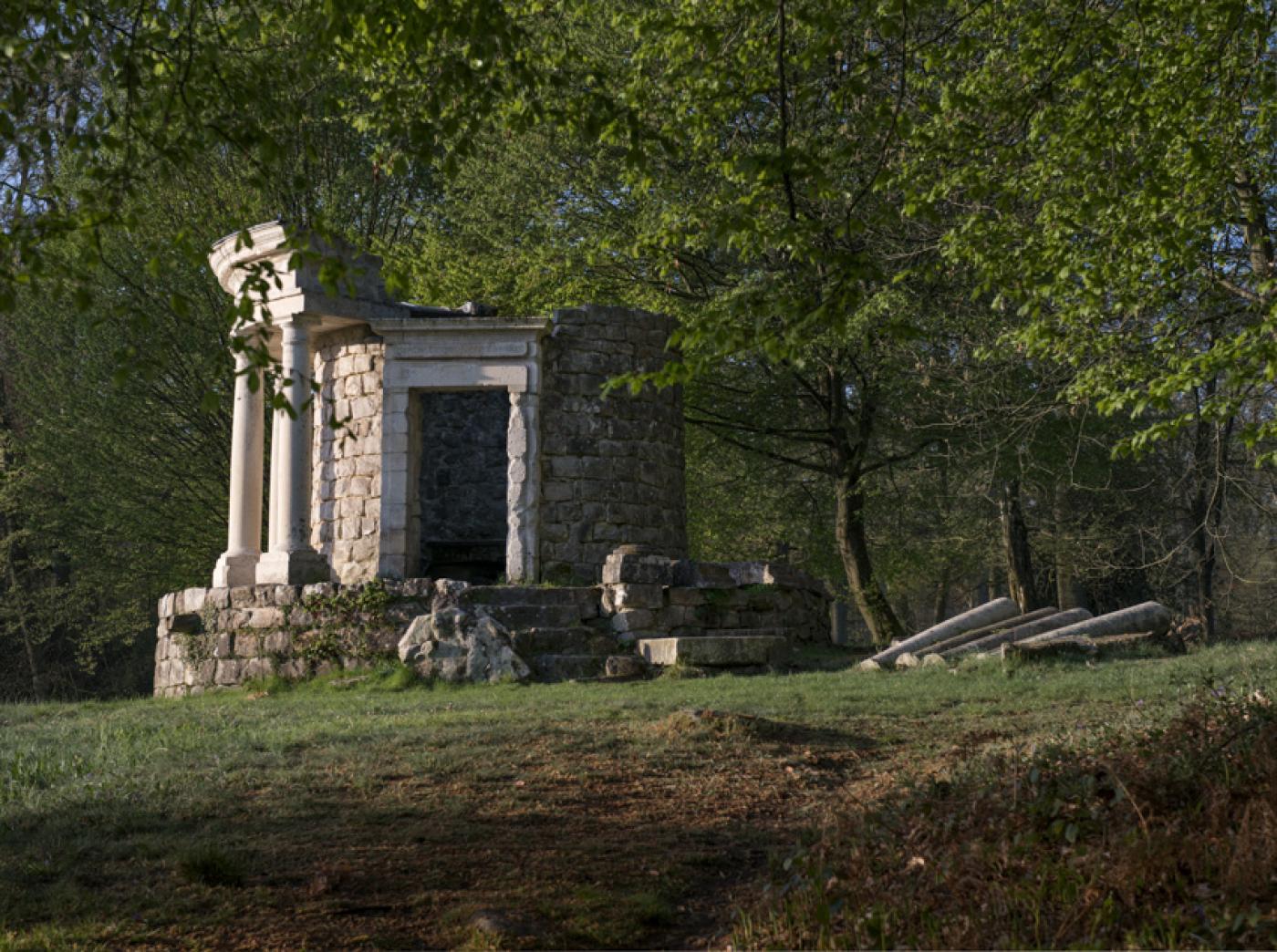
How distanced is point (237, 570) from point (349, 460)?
1988mm

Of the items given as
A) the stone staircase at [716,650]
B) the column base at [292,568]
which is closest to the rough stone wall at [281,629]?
the column base at [292,568]

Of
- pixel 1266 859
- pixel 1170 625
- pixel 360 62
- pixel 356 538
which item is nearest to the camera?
pixel 1266 859

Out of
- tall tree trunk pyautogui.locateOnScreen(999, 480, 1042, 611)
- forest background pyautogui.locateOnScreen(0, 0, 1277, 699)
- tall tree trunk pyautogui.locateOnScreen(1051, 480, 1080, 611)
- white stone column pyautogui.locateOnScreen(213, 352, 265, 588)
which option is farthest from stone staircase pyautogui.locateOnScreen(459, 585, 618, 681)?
tall tree trunk pyautogui.locateOnScreen(1051, 480, 1080, 611)

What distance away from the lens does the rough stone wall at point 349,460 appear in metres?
16.3

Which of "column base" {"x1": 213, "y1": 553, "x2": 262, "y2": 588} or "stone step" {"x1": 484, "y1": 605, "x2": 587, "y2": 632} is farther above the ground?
"column base" {"x1": 213, "y1": 553, "x2": 262, "y2": 588}

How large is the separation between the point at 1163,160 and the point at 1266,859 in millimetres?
7738

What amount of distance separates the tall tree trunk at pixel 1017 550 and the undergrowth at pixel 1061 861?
14.9 m

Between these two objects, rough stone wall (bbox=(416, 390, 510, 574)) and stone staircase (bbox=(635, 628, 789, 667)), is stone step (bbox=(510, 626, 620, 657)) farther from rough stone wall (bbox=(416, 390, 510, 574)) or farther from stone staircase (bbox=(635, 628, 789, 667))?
rough stone wall (bbox=(416, 390, 510, 574))

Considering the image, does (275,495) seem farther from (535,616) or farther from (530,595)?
(535,616)

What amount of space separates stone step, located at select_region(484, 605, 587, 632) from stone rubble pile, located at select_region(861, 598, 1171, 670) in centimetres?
334

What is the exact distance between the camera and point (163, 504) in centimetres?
2208

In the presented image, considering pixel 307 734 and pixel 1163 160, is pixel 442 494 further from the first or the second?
pixel 1163 160

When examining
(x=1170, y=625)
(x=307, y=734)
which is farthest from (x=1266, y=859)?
(x=1170, y=625)

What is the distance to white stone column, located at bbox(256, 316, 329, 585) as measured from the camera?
15727 millimetres
